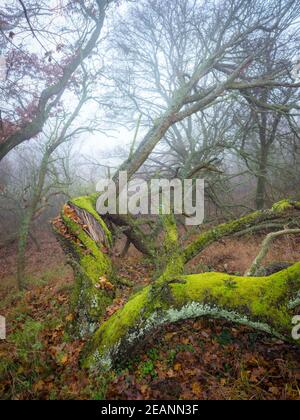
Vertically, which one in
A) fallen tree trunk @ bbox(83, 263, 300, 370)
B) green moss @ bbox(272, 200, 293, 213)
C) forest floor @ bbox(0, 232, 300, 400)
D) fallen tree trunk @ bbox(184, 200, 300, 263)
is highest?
green moss @ bbox(272, 200, 293, 213)

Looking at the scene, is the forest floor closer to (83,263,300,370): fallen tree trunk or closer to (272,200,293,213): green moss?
(83,263,300,370): fallen tree trunk

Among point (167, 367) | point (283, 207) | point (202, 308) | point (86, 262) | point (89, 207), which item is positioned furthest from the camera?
point (89, 207)

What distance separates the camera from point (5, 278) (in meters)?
11.6

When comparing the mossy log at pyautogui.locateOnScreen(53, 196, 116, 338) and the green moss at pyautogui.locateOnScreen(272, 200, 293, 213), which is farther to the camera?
the green moss at pyautogui.locateOnScreen(272, 200, 293, 213)

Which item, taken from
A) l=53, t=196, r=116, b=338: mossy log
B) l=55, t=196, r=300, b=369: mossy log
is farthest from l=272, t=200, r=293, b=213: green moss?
l=53, t=196, r=116, b=338: mossy log

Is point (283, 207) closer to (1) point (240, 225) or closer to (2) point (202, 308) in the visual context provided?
(1) point (240, 225)

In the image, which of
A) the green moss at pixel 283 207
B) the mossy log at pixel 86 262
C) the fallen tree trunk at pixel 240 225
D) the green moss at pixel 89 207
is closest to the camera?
the mossy log at pixel 86 262

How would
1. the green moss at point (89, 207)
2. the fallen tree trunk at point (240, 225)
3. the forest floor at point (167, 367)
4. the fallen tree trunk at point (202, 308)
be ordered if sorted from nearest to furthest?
the fallen tree trunk at point (202, 308)
the forest floor at point (167, 367)
the fallen tree trunk at point (240, 225)
the green moss at point (89, 207)

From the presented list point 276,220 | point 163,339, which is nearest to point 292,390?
point 163,339

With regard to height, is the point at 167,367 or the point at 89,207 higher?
the point at 89,207

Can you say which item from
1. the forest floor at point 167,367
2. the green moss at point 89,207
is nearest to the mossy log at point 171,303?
the forest floor at point 167,367

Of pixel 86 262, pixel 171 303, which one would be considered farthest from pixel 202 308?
pixel 86 262

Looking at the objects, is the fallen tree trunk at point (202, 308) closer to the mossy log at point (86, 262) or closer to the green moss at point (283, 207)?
the mossy log at point (86, 262)

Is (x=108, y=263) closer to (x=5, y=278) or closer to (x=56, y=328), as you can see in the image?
(x=56, y=328)
